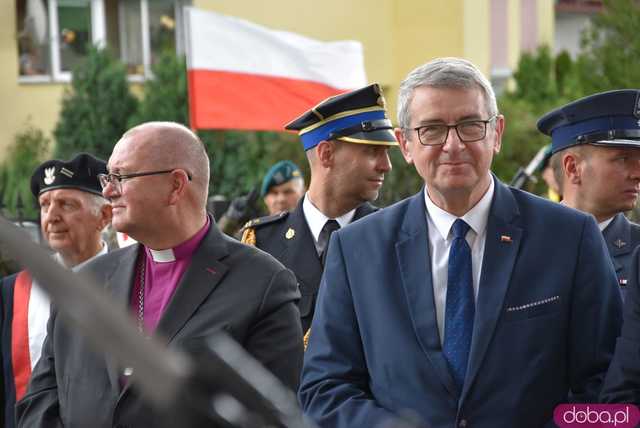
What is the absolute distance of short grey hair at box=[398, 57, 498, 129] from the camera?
3.47 meters

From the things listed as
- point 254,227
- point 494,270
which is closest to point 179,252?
point 494,270

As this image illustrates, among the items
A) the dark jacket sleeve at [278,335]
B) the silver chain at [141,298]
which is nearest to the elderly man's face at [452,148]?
the dark jacket sleeve at [278,335]

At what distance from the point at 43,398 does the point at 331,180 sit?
192 cm

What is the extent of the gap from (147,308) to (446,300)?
1316mm

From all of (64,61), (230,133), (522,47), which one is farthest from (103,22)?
(522,47)

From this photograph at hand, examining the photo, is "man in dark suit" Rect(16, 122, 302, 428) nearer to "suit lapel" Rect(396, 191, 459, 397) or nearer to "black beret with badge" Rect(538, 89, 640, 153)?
"suit lapel" Rect(396, 191, 459, 397)

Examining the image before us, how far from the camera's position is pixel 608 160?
196 inches

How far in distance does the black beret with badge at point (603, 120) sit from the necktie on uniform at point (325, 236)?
3.62 feet

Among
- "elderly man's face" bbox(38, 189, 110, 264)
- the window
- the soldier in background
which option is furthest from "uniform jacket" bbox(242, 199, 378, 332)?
the window

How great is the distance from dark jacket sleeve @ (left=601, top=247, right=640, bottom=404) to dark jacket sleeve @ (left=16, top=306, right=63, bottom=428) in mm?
1927

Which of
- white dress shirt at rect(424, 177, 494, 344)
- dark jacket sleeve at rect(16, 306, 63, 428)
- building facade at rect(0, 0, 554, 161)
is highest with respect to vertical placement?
building facade at rect(0, 0, 554, 161)

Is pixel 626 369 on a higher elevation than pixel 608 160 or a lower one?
lower

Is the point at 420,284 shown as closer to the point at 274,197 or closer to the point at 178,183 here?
the point at 178,183

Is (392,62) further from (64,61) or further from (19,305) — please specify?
(19,305)
